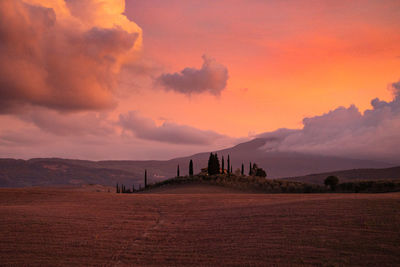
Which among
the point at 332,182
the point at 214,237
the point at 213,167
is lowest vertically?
the point at 214,237

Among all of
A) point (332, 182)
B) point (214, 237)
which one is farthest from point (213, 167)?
point (214, 237)

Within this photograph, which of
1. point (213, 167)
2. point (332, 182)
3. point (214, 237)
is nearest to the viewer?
point (214, 237)

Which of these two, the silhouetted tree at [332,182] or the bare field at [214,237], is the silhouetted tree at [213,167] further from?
the bare field at [214,237]

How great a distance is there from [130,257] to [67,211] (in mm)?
→ 18668

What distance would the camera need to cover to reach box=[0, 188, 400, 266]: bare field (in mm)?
18953

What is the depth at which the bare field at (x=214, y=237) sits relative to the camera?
62.2 feet

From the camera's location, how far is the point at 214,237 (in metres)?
24.1

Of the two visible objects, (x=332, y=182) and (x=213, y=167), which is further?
(x=213, y=167)

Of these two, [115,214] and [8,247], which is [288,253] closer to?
[8,247]

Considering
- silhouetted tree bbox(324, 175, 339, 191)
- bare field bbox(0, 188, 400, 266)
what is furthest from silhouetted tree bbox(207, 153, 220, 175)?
bare field bbox(0, 188, 400, 266)

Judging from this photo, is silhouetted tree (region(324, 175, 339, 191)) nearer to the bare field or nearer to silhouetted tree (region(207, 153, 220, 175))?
silhouetted tree (region(207, 153, 220, 175))

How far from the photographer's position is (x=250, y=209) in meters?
34.9

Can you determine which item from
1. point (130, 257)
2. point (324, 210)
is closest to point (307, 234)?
point (324, 210)

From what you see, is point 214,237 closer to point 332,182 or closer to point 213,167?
point 332,182
